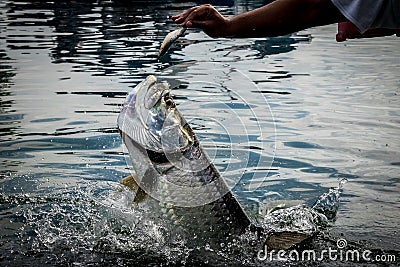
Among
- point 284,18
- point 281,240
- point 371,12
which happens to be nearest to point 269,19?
point 284,18

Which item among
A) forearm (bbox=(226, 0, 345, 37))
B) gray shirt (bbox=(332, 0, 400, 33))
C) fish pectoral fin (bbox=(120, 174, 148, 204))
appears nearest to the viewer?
gray shirt (bbox=(332, 0, 400, 33))

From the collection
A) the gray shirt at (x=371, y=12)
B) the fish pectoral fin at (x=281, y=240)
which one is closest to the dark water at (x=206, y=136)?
the fish pectoral fin at (x=281, y=240)

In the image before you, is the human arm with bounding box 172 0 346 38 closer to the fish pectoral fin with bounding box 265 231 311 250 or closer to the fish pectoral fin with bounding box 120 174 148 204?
the fish pectoral fin with bounding box 120 174 148 204

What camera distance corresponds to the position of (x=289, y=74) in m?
10.8

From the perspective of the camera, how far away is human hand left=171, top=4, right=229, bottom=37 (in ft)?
13.0

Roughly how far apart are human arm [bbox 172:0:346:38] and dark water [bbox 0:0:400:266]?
0.80 meters

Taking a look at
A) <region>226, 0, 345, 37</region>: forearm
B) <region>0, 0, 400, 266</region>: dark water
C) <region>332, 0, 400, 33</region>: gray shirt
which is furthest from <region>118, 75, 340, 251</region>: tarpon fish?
<region>332, 0, 400, 33</region>: gray shirt

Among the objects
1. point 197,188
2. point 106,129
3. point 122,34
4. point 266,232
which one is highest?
point 197,188

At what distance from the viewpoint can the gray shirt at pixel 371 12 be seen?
351 cm

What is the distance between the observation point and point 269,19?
3824mm

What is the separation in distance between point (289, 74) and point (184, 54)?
2733 mm

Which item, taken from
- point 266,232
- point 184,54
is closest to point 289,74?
point 184,54

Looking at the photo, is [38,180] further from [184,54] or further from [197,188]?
[184,54]

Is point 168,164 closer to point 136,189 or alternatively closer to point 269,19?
point 136,189
